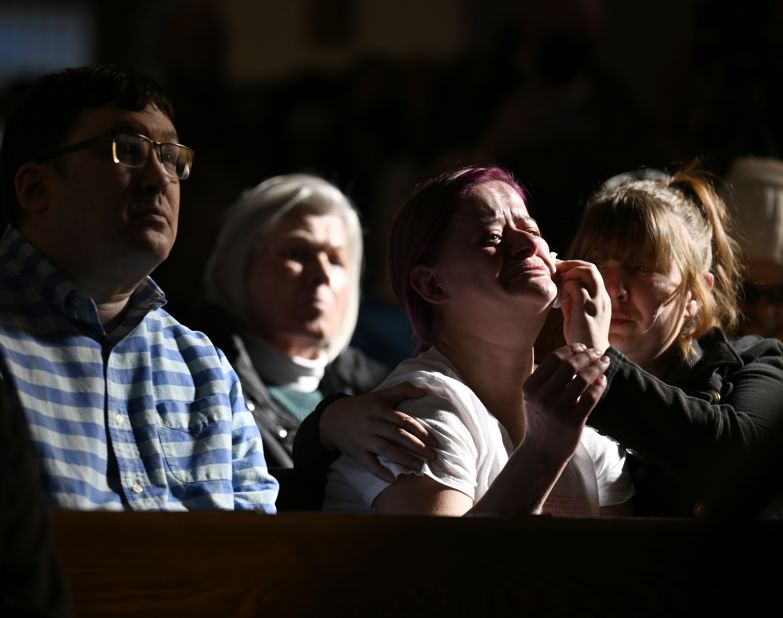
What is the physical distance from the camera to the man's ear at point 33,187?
1400mm

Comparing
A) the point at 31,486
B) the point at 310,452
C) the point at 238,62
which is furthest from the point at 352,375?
the point at 238,62

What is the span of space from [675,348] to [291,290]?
0.87 metres

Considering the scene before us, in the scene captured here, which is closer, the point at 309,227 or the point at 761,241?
the point at 761,241

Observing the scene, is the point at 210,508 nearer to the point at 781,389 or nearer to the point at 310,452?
the point at 310,452

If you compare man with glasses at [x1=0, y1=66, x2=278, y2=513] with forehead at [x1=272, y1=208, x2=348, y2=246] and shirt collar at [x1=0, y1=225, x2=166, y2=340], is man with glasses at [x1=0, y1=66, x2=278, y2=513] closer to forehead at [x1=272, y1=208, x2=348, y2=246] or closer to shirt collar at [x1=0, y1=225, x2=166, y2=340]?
shirt collar at [x1=0, y1=225, x2=166, y2=340]

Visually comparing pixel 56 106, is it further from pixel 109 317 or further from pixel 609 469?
pixel 609 469

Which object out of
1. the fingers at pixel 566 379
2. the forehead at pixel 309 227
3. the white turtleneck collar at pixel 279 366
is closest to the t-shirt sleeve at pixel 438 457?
the fingers at pixel 566 379

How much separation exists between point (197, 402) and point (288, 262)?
911mm

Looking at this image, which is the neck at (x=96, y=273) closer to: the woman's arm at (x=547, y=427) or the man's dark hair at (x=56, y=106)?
the man's dark hair at (x=56, y=106)

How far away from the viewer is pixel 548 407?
1316 millimetres

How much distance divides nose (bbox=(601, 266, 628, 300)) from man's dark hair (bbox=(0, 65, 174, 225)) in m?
0.55

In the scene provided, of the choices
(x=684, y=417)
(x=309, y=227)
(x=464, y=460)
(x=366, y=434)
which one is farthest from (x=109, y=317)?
(x=309, y=227)

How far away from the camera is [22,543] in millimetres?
981

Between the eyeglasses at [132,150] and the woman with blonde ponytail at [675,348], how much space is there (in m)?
0.51
